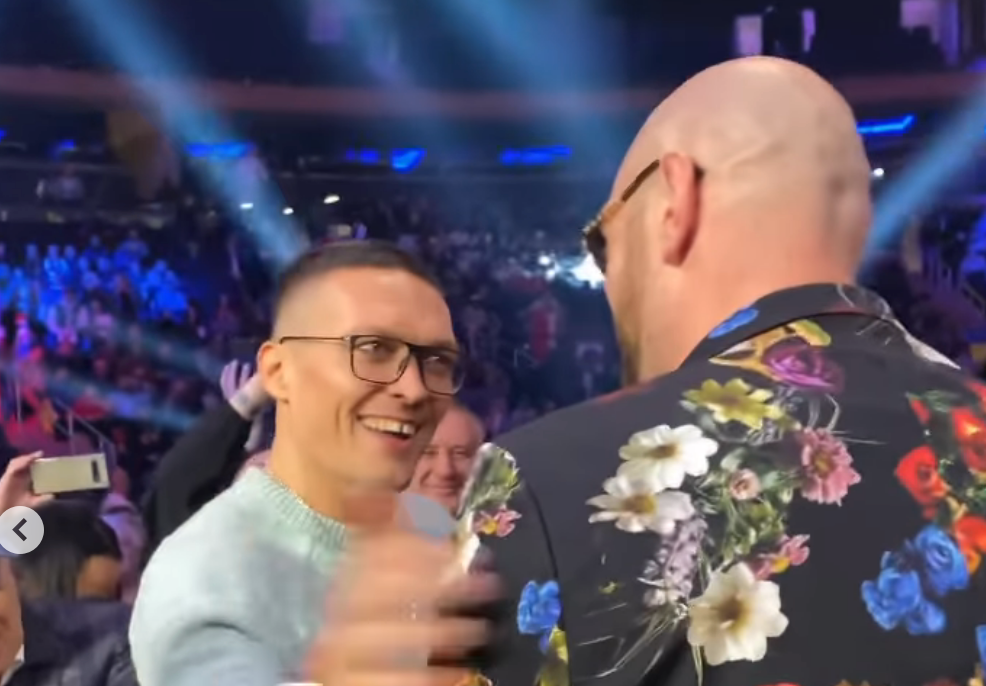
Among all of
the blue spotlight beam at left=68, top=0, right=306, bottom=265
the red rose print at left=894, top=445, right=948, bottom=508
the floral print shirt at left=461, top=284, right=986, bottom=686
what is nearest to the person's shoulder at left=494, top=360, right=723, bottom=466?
the floral print shirt at left=461, top=284, right=986, bottom=686

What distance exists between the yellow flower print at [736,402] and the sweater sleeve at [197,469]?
4.13 ft

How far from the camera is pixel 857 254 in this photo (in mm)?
786

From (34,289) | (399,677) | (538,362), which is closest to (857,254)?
(399,677)

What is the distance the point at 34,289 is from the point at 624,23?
3.69 m

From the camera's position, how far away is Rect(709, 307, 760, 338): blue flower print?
736mm

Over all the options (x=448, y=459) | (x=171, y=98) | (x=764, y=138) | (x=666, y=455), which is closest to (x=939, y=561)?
(x=666, y=455)

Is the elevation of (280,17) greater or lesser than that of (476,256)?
greater

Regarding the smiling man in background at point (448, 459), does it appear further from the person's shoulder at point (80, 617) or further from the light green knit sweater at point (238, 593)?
the light green knit sweater at point (238, 593)

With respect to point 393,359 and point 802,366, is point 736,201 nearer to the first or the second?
point 802,366

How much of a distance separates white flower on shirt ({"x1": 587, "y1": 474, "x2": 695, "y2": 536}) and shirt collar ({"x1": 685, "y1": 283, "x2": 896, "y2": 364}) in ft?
0.32

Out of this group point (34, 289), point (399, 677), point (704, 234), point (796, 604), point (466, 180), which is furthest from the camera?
point (466, 180)

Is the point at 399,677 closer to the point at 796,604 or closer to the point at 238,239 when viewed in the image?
the point at 796,604

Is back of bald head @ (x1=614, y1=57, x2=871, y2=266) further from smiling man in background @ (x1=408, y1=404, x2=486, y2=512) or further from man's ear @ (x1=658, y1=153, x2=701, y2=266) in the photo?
smiling man in background @ (x1=408, y1=404, x2=486, y2=512)

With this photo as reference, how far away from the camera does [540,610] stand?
2.12 feet
